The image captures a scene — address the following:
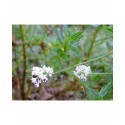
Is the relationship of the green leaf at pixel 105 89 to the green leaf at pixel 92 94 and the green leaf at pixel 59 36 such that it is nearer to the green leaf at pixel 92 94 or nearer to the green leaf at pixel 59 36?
the green leaf at pixel 92 94

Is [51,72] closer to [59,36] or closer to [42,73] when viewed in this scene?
[42,73]

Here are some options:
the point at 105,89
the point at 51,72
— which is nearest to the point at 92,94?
the point at 105,89

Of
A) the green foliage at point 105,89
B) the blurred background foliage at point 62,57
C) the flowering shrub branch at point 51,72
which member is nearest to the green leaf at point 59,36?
the blurred background foliage at point 62,57

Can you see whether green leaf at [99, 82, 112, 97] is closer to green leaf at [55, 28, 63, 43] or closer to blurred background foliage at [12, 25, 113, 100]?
blurred background foliage at [12, 25, 113, 100]

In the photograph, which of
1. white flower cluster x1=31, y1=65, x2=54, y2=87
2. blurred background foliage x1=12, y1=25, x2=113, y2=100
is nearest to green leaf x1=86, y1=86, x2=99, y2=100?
blurred background foliage x1=12, y1=25, x2=113, y2=100

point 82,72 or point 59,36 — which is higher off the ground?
point 59,36
